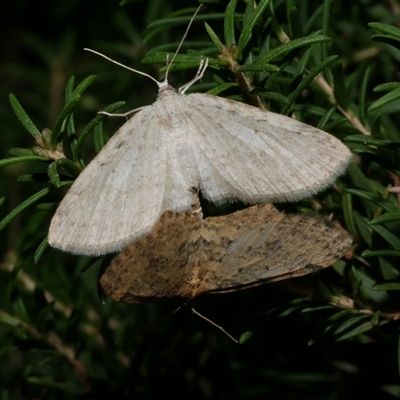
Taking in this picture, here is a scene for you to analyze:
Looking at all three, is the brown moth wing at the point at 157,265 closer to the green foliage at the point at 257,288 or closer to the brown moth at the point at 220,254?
the brown moth at the point at 220,254

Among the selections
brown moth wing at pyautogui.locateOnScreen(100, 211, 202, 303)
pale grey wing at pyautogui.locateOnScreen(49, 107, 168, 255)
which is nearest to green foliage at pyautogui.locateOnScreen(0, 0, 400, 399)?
pale grey wing at pyautogui.locateOnScreen(49, 107, 168, 255)

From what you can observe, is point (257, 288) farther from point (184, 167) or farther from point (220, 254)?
point (184, 167)

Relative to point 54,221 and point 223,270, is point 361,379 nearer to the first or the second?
point 223,270

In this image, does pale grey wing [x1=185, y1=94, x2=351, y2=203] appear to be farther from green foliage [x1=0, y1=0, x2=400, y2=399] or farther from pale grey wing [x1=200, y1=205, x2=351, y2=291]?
pale grey wing [x1=200, y1=205, x2=351, y2=291]

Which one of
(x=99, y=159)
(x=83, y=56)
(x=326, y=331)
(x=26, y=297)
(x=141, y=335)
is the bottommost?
(x=141, y=335)

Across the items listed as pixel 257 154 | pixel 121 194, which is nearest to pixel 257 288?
pixel 257 154

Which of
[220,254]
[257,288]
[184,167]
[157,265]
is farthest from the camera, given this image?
[184,167]

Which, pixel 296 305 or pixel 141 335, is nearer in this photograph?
pixel 296 305

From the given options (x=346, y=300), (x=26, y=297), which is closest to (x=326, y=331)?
(x=346, y=300)
